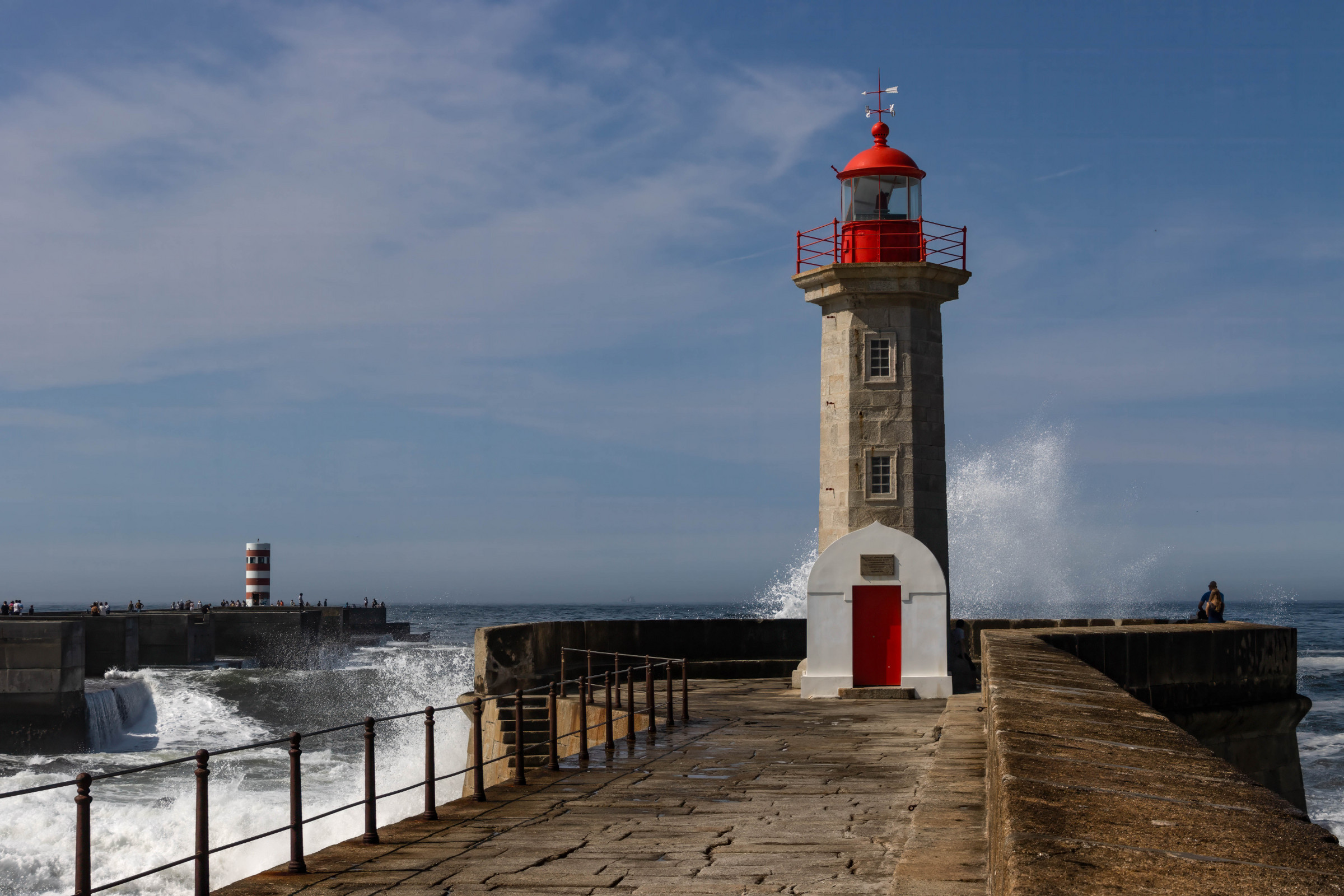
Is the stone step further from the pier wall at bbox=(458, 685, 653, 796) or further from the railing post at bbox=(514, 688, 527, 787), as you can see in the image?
the railing post at bbox=(514, 688, 527, 787)

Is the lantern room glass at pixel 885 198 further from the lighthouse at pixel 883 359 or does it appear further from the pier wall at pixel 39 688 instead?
the pier wall at pixel 39 688

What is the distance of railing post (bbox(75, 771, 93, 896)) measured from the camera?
4539mm

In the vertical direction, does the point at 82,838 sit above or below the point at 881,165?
below

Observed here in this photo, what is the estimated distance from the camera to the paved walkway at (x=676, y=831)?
5.53 m

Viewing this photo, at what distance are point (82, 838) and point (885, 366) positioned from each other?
43.5 feet

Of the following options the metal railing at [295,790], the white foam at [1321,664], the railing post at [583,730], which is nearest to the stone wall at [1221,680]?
the railing post at [583,730]

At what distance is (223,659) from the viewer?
41531 millimetres

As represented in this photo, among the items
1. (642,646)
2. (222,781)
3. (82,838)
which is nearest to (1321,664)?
(642,646)

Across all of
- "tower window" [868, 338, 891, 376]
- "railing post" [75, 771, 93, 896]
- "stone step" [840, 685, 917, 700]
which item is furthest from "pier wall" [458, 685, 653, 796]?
"railing post" [75, 771, 93, 896]

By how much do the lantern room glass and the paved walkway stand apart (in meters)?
8.58

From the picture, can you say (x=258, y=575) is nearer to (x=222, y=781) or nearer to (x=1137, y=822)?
(x=222, y=781)

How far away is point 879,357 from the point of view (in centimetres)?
1662

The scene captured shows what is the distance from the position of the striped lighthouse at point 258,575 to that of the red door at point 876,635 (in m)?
41.4

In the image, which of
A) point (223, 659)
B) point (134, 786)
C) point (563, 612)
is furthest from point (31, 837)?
point (563, 612)
